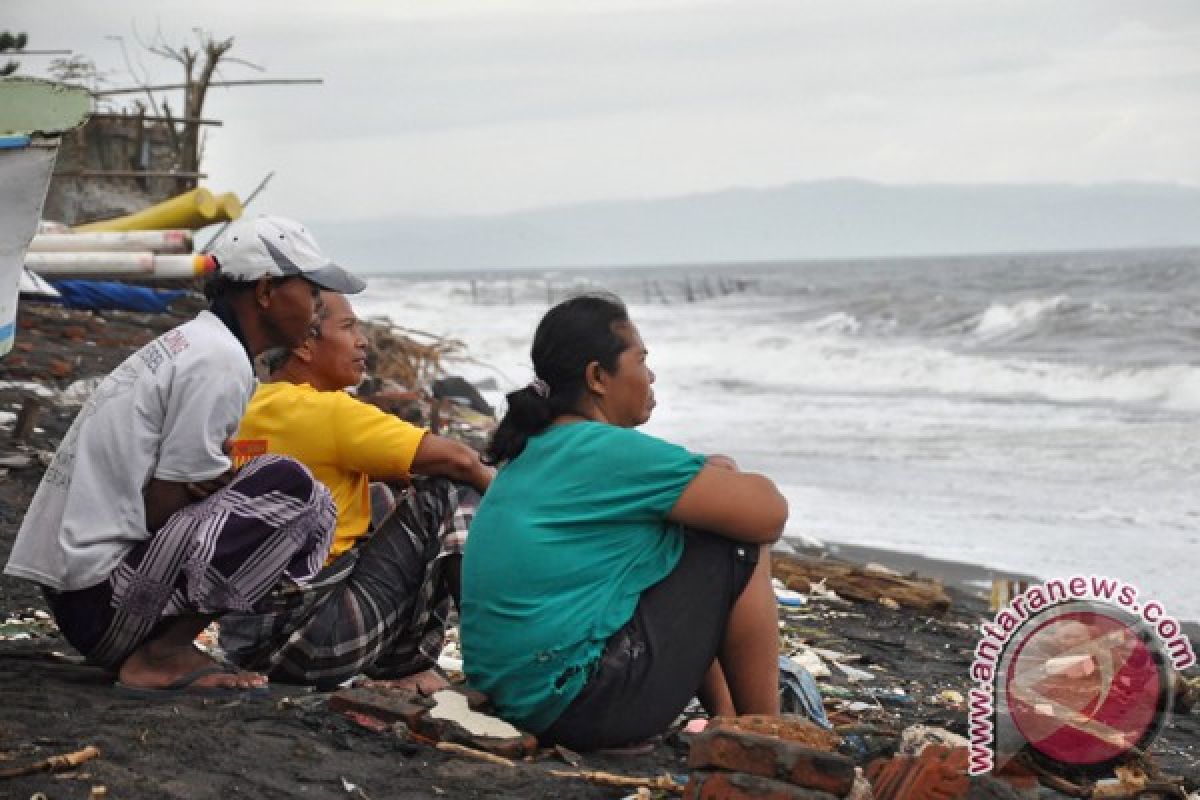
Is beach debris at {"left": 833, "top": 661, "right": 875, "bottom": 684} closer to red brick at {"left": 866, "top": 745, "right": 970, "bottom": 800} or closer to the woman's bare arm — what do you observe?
the woman's bare arm

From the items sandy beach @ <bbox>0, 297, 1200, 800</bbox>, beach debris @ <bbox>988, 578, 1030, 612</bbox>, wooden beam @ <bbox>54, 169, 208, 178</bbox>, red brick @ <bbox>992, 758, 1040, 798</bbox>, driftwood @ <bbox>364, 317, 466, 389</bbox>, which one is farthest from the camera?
wooden beam @ <bbox>54, 169, 208, 178</bbox>

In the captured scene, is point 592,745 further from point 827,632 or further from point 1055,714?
point 827,632

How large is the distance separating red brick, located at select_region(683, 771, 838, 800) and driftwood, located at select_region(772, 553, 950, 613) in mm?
3878

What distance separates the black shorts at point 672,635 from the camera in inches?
143

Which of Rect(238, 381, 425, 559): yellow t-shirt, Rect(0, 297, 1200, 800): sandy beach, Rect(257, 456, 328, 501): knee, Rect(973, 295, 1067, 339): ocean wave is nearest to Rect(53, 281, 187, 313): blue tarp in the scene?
Rect(0, 297, 1200, 800): sandy beach

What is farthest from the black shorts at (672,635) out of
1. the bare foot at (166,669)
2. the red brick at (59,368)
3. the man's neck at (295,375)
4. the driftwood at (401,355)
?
the driftwood at (401,355)

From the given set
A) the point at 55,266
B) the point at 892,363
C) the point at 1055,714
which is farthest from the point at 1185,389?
the point at 1055,714

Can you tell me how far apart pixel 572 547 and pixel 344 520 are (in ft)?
2.96

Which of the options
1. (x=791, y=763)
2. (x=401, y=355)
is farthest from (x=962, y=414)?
(x=791, y=763)

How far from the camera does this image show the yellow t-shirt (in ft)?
13.4

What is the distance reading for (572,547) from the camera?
3639mm

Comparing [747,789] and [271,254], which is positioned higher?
[271,254]

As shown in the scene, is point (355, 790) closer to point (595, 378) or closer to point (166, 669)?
point (166, 669)

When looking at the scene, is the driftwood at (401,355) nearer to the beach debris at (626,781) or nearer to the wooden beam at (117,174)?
the wooden beam at (117,174)
